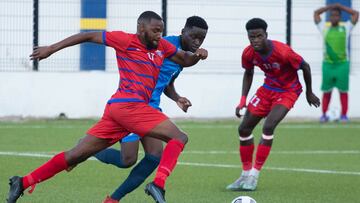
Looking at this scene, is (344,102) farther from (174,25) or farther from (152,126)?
(152,126)

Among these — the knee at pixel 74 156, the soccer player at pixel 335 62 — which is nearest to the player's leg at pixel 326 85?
the soccer player at pixel 335 62

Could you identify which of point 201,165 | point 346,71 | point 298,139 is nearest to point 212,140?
point 298,139

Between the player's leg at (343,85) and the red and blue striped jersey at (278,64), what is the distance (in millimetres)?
9297

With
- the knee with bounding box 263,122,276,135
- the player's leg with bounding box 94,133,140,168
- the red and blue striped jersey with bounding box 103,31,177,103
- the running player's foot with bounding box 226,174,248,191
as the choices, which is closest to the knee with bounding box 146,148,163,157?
the player's leg with bounding box 94,133,140,168

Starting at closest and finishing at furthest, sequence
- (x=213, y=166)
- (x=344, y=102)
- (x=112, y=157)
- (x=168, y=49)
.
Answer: (x=168, y=49)
(x=112, y=157)
(x=213, y=166)
(x=344, y=102)

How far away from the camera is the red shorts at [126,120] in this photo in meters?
9.38

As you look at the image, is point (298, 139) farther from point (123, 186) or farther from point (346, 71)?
point (123, 186)

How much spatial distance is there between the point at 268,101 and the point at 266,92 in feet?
0.38

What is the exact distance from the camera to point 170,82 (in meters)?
10.7

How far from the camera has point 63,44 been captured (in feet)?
30.4

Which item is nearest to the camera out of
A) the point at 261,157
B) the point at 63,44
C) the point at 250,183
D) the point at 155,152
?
the point at 63,44

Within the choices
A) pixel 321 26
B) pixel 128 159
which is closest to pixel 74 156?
pixel 128 159

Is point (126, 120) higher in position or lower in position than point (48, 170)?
higher

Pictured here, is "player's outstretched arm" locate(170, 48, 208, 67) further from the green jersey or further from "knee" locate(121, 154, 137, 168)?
the green jersey
